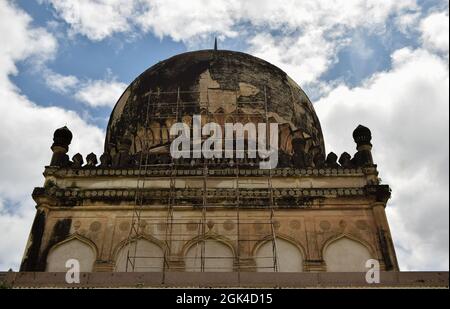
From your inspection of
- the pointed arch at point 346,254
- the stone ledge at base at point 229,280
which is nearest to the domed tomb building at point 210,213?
the pointed arch at point 346,254

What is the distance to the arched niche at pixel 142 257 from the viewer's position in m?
10.6

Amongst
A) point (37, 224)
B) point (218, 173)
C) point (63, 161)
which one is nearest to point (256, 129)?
point (218, 173)

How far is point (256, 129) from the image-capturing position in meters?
13.9

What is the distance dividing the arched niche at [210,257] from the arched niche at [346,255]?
1987 mm

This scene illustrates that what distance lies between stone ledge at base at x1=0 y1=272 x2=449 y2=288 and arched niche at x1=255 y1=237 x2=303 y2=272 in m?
1.43

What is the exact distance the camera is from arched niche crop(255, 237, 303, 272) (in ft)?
34.9

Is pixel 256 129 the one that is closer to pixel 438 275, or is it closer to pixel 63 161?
pixel 63 161

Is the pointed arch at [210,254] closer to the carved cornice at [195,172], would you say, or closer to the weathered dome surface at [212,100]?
the carved cornice at [195,172]

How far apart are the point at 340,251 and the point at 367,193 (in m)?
1.43

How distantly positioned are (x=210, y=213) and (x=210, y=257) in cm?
98

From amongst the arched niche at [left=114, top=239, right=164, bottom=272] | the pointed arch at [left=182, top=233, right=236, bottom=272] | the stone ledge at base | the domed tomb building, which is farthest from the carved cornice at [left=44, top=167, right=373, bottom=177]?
the stone ledge at base

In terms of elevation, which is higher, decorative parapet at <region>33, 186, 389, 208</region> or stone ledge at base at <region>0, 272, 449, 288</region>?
decorative parapet at <region>33, 186, 389, 208</region>

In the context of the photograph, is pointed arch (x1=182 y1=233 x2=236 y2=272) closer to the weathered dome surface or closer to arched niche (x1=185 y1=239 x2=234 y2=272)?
arched niche (x1=185 y1=239 x2=234 y2=272)
